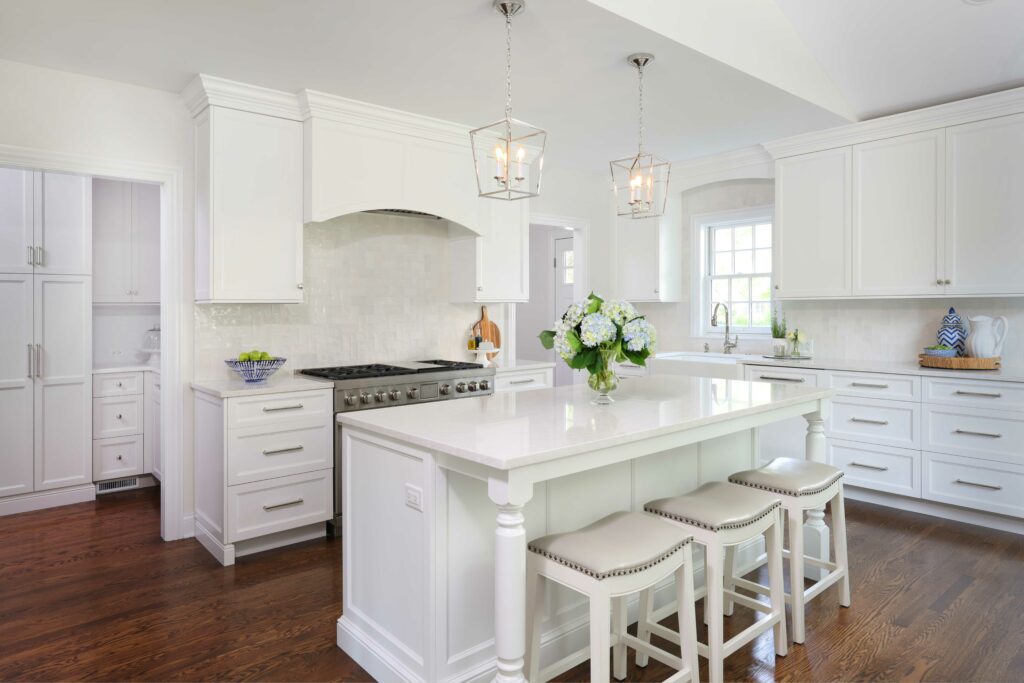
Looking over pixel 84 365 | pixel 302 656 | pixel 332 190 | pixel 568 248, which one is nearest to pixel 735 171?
pixel 568 248

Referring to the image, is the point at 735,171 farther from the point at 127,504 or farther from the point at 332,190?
the point at 127,504

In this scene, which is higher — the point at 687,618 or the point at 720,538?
the point at 720,538

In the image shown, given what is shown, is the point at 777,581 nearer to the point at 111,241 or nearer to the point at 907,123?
the point at 907,123

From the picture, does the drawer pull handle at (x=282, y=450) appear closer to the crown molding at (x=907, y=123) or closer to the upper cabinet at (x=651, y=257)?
the upper cabinet at (x=651, y=257)

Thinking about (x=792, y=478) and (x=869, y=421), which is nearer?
(x=792, y=478)

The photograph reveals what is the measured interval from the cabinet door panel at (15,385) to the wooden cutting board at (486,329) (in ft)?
9.83

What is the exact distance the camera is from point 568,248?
7.33 m

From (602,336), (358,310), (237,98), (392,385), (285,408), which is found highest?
(237,98)

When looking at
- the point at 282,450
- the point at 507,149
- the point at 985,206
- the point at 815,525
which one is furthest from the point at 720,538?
the point at 985,206

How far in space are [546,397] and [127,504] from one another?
327 centimetres

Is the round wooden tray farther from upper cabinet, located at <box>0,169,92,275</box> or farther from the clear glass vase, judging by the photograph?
upper cabinet, located at <box>0,169,92,275</box>

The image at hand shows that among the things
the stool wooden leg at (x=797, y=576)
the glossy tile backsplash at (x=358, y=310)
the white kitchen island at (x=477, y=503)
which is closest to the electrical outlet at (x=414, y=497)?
the white kitchen island at (x=477, y=503)

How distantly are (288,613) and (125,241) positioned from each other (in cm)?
344

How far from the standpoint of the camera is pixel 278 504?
136 inches
